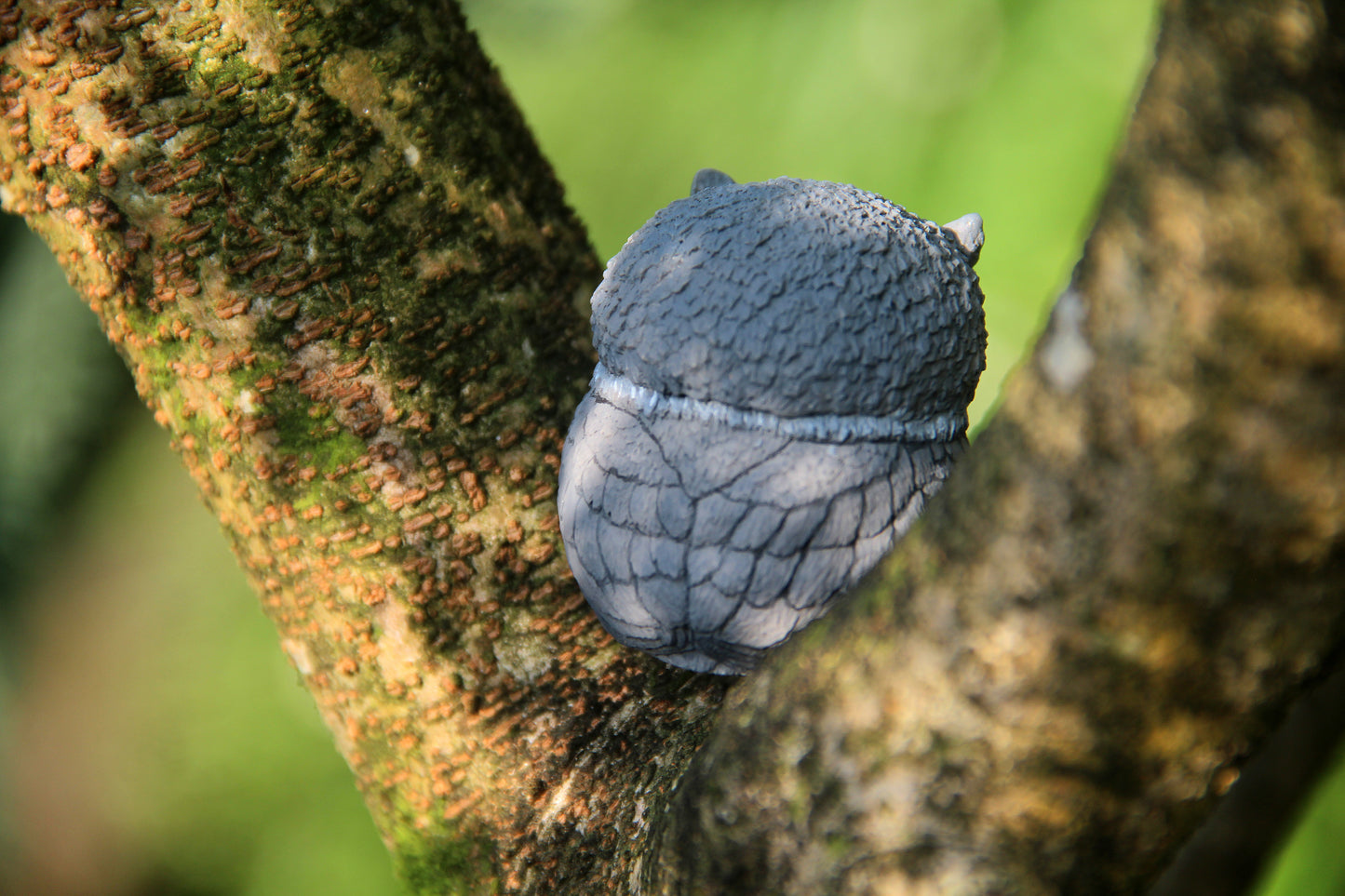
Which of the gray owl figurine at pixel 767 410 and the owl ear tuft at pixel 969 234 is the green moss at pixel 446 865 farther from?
the owl ear tuft at pixel 969 234

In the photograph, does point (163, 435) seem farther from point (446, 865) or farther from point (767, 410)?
point (767, 410)

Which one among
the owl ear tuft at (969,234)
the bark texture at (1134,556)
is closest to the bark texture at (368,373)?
the bark texture at (1134,556)

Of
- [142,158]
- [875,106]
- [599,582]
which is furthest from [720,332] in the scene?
[875,106]

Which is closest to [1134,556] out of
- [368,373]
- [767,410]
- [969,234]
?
[767,410]

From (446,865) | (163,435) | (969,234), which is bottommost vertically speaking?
(446,865)

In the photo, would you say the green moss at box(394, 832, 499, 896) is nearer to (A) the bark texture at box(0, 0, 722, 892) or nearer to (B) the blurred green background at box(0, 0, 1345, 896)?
(A) the bark texture at box(0, 0, 722, 892)

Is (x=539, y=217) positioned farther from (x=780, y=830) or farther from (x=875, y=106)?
(x=875, y=106)
